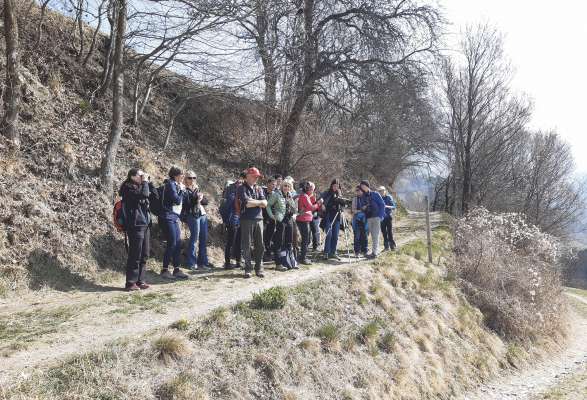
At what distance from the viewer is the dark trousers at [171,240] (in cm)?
811

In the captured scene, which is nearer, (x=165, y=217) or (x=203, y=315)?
(x=203, y=315)

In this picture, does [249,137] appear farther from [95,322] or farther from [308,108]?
[95,322]

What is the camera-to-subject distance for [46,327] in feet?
16.6

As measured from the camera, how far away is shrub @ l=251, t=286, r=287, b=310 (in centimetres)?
645

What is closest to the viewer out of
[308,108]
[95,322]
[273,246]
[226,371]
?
[226,371]

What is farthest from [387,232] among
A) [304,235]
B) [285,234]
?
[285,234]

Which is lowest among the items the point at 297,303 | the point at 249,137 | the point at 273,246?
the point at 297,303

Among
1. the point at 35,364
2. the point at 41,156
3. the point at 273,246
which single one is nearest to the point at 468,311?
the point at 273,246

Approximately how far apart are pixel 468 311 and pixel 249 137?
28.1 feet

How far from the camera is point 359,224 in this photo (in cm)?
1144

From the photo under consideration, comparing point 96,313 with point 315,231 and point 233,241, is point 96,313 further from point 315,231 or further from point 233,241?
point 315,231

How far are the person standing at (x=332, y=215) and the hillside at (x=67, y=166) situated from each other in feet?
9.43

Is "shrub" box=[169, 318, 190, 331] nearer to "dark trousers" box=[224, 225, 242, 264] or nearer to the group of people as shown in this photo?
the group of people

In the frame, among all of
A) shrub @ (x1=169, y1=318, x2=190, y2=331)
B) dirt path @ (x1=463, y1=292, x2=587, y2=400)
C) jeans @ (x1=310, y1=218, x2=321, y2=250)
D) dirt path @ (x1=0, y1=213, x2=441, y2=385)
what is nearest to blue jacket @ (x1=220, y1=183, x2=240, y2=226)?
dirt path @ (x1=0, y1=213, x2=441, y2=385)
